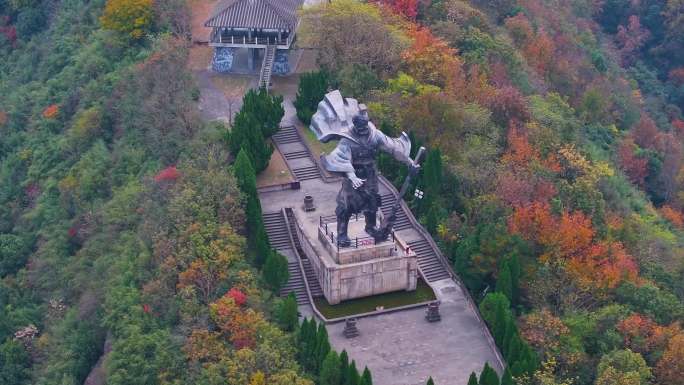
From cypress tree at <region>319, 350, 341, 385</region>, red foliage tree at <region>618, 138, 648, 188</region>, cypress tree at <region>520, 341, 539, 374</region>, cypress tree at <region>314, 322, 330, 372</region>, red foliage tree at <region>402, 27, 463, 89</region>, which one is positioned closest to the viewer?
cypress tree at <region>319, 350, 341, 385</region>

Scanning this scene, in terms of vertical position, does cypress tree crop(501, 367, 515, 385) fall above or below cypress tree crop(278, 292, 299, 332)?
above

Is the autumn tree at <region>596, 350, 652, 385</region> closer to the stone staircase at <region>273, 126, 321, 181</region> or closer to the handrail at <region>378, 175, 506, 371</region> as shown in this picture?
the handrail at <region>378, 175, 506, 371</region>

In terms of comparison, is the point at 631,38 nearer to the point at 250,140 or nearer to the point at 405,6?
the point at 405,6

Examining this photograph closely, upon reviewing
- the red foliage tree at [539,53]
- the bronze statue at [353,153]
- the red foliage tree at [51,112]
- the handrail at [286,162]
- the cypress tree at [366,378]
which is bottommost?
the red foliage tree at [51,112]

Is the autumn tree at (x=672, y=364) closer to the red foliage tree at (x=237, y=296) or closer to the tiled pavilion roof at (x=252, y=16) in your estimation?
the red foliage tree at (x=237, y=296)

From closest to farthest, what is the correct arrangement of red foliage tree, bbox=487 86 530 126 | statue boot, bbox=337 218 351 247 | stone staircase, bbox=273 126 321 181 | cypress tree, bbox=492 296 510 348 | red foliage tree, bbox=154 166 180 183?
cypress tree, bbox=492 296 510 348
statue boot, bbox=337 218 351 247
red foliage tree, bbox=154 166 180 183
stone staircase, bbox=273 126 321 181
red foliage tree, bbox=487 86 530 126

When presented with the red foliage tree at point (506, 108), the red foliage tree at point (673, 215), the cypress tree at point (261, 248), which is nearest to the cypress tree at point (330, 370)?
the cypress tree at point (261, 248)

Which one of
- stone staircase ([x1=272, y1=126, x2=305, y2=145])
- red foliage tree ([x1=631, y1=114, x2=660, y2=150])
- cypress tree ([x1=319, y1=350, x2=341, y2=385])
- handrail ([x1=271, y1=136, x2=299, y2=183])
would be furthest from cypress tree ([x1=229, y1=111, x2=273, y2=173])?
red foliage tree ([x1=631, y1=114, x2=660, y2=150])

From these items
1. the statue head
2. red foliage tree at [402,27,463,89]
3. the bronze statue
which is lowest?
red foliage tree at [402,27,463,89]

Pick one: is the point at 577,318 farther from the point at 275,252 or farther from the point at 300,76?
the point at 300,76
